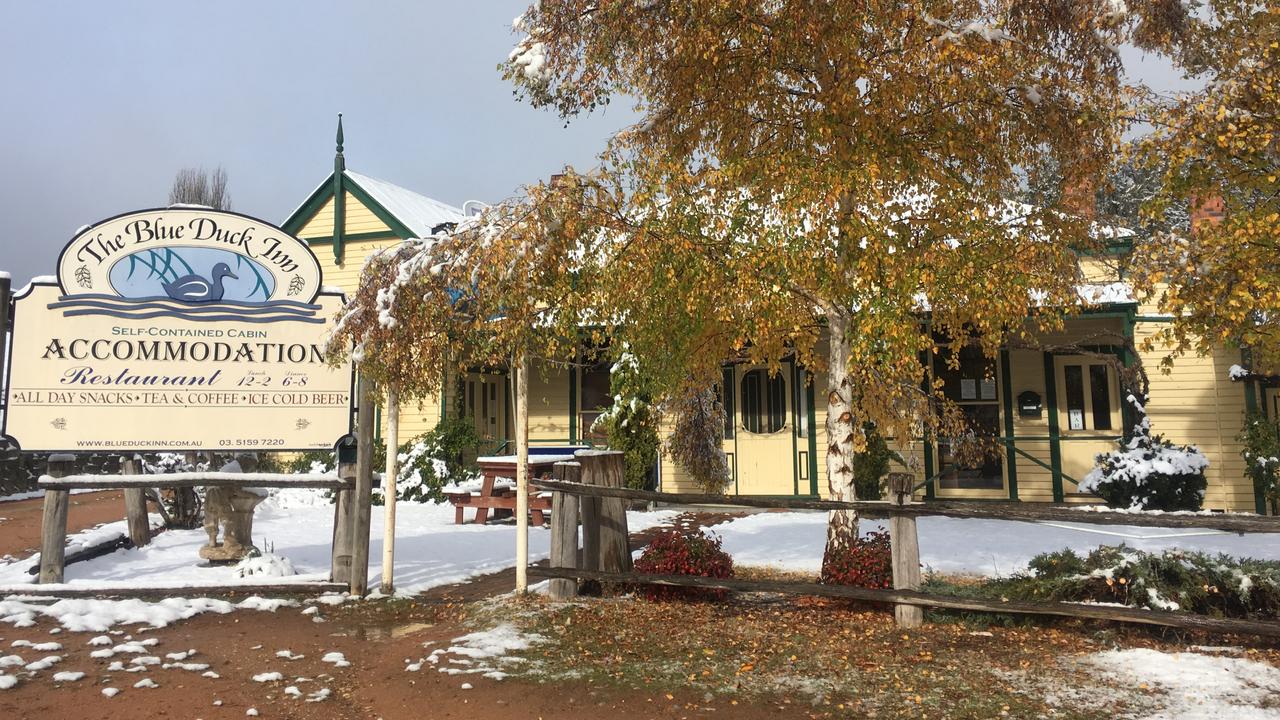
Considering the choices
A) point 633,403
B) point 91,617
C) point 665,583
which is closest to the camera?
point 91,617

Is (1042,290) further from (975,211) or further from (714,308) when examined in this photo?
(714,308)

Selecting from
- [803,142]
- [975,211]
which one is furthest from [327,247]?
[975,211]

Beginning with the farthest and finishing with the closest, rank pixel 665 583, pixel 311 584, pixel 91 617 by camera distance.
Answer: pixel 311 584 < pixel 665 583 < pixel 91 617

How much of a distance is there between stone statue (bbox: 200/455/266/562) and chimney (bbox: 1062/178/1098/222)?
8.86 m

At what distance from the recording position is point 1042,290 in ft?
23.8

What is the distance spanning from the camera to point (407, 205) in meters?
19.1

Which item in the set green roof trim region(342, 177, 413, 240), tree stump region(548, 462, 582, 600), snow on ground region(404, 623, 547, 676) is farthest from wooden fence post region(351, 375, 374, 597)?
green roof trim region(342, 177, 413, 240)

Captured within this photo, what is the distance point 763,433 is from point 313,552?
862 centimetres

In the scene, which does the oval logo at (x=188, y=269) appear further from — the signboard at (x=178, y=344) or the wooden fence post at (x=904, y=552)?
the wooden fence post at (x=904, y=552)

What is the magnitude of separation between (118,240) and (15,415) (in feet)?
5.90

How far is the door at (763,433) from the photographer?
1585 centimetres

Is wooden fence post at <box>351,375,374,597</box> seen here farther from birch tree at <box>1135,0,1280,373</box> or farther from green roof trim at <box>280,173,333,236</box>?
green roof trim at <box>280,173,333,236</box>

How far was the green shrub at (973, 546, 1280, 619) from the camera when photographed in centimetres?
617

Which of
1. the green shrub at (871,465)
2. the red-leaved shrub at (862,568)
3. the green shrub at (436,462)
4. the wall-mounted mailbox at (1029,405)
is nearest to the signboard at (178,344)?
the red-leaved shrub at (862,568)
